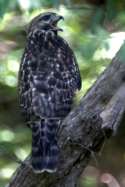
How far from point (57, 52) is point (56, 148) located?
2.08 feet

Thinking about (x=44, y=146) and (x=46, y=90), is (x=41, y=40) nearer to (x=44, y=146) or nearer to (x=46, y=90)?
(x=46, y=90)

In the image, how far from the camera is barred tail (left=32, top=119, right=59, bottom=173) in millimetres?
3988

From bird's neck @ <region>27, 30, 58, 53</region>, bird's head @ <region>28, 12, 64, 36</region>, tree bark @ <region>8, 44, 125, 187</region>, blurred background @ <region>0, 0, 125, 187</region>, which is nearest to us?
tree bark @ <region>8, 44, 125, 187</region>

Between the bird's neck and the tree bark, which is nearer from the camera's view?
the tree bark

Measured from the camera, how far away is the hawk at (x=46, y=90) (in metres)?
3.99

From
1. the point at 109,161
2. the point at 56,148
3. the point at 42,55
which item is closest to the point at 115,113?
the point at 56,148

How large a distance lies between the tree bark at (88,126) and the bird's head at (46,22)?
45cm

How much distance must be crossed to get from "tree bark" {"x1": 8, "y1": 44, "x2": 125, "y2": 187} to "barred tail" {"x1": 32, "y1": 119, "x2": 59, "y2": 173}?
0.07 metres

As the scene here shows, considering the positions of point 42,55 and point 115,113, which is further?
point 42,55

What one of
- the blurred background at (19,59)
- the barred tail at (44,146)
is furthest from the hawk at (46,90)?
the blurred background at (19,59)

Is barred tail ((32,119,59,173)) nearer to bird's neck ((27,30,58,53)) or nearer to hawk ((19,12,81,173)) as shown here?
hawk ((19,12,81,173))

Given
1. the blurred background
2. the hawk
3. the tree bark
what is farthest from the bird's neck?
the tree bark

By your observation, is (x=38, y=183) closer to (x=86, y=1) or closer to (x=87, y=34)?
(x=87, y=34)

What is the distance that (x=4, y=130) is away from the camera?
5.66 m
